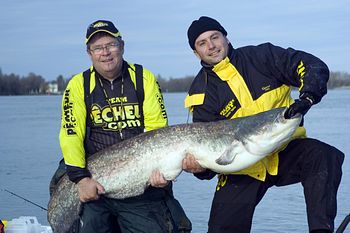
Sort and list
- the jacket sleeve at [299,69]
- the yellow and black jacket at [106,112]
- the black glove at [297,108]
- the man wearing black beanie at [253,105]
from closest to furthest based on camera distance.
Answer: the black glove at [297,108] → the jacket sleeve at [299,69] → the man wearing black beanie at [253,105] → the yellow and black jacket at [106,112]

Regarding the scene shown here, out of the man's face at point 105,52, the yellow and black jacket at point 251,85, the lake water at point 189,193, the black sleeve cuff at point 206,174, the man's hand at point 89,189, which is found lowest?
the lake water at point 189,193

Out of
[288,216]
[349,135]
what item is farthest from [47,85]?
[288,216]

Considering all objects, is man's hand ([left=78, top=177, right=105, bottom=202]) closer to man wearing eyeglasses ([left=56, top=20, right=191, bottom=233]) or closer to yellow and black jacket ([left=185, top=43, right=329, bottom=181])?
man wearing eyeglasses ([left=56, top=20, right=191, bottom=233])

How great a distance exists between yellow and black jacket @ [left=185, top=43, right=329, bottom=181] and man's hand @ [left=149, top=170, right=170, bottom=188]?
42 centimetres

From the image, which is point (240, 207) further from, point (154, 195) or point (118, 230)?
point (118, 230)

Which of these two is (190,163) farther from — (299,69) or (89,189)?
(299,69)

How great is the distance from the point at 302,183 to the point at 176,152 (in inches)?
38.8

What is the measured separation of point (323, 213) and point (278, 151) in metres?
0.67

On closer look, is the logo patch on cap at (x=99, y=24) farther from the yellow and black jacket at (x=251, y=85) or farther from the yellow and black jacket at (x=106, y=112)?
the yellow and black jacket at (x=251, y=85)

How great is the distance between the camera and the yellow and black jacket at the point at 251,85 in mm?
5336

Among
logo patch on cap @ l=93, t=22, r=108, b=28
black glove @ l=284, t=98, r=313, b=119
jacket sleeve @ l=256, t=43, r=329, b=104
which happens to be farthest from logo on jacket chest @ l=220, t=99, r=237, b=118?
logo patch on cap @ l=93, t=22, r=108, b=28

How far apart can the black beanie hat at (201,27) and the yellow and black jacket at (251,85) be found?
0.68 ft

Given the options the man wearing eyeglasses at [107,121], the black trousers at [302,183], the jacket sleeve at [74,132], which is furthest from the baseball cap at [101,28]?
the black trousers at [302,183]

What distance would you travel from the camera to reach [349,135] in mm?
18688
